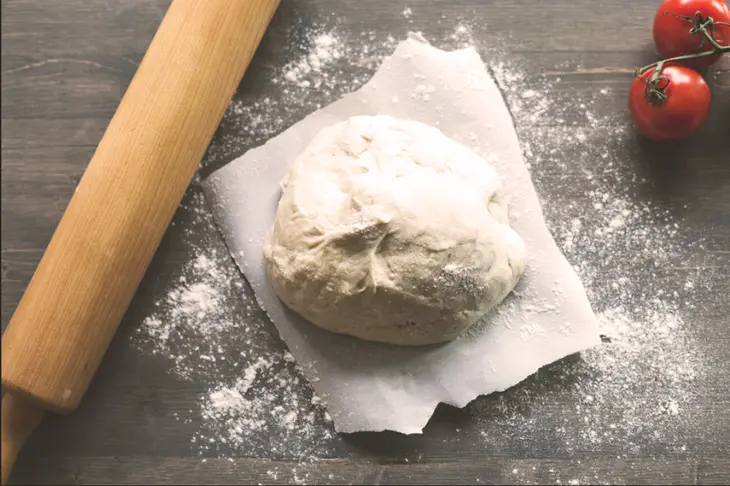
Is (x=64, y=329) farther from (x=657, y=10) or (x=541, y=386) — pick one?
(x=657, y=10)

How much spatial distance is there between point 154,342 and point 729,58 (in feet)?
4.85

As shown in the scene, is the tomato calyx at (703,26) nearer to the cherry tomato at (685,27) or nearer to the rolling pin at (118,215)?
the cherry tomato at (685,27)

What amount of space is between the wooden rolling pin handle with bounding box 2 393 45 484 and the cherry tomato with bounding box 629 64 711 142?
142 centimetres

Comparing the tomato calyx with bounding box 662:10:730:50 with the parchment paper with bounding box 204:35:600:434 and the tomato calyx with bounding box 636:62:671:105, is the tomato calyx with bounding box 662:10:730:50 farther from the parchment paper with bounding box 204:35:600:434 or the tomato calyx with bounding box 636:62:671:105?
the parchment paper with bounding box 204:35:600:434

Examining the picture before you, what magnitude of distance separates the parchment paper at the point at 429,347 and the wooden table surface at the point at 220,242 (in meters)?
0.06

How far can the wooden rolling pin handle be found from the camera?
3.93ft

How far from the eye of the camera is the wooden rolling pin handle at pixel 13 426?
1198 mm

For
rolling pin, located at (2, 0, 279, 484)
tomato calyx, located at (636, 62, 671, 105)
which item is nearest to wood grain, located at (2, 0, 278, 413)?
rolling pin, located at (2, 0, 279, 484)

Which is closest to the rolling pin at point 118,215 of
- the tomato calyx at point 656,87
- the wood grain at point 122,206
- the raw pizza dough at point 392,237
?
the wood grain at point 122,206

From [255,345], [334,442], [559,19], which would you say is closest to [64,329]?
[255,345]

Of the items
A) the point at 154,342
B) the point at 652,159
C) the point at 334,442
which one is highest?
the point at 652,159

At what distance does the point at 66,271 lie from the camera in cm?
118

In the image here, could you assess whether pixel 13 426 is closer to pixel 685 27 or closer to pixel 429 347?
pixel 429 347

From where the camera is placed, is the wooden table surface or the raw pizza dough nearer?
the raw pizza dough
